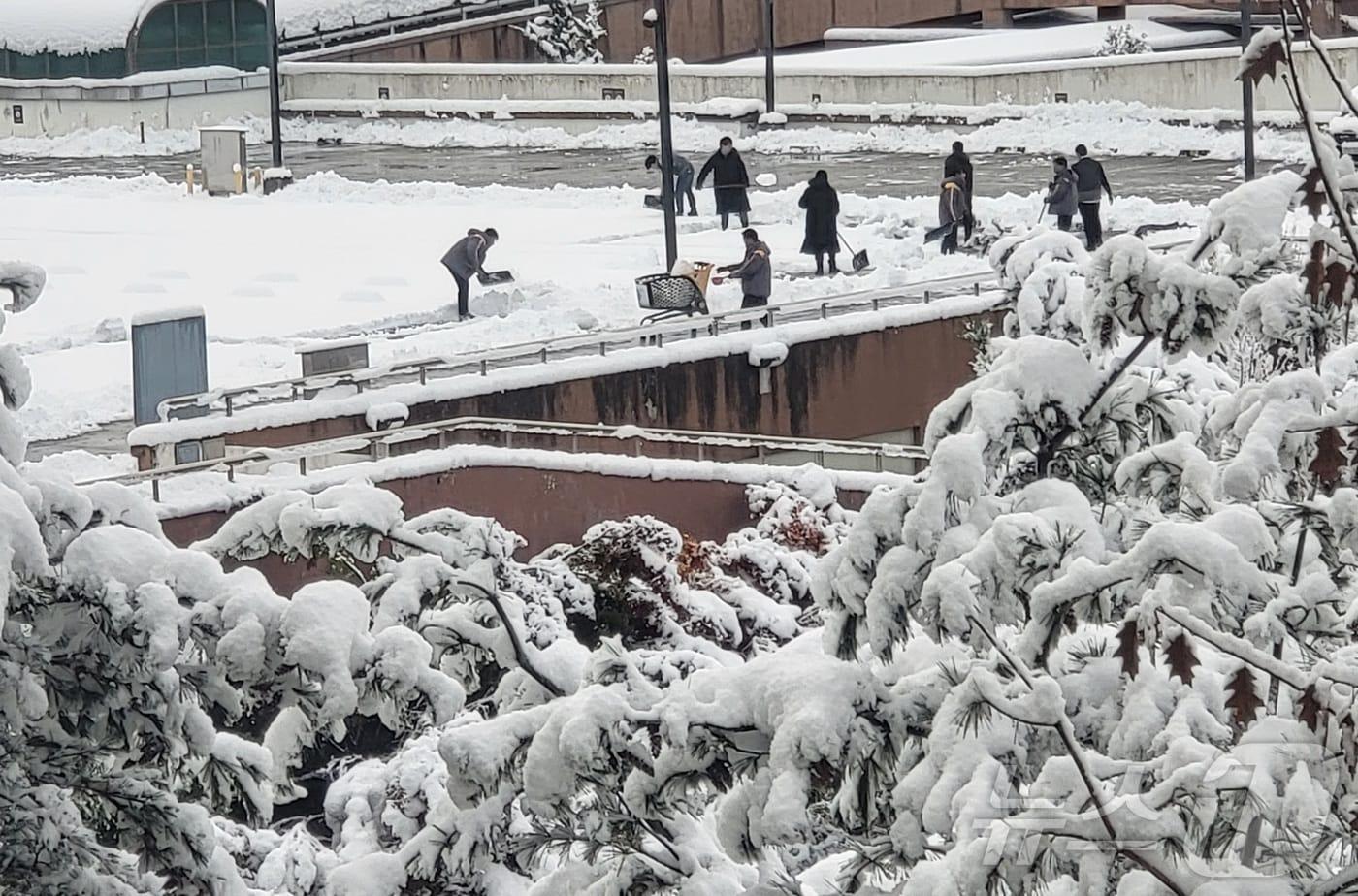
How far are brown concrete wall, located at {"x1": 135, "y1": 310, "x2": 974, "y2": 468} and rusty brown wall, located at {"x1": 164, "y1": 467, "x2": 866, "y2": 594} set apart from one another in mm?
1259

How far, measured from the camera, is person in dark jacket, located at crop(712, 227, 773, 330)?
2152 cm

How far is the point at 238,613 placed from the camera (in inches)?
225

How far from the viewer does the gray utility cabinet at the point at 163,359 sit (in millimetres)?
17609

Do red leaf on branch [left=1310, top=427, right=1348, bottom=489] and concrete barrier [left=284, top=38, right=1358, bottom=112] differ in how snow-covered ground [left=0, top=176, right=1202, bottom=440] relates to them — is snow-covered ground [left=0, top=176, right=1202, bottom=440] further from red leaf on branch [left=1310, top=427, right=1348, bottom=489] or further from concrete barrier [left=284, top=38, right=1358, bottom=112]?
red leaf on branch [left=1310, top=427, right=1348, bottom=489]

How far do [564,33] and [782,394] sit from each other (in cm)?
2725

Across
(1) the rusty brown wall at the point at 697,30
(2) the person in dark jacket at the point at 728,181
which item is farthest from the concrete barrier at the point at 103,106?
(2) the person in dark jacket at the point at 728,181

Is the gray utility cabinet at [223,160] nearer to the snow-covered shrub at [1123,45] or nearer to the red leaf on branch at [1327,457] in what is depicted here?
the snow-covered shrub at [1123,45]

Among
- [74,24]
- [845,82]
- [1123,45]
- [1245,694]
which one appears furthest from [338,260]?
[1245,694]

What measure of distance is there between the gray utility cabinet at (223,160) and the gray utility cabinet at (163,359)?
49.6 feet

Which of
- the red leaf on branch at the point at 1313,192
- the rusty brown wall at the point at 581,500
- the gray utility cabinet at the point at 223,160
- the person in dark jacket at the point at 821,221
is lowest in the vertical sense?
the rusty brown wall at the point at 581,500

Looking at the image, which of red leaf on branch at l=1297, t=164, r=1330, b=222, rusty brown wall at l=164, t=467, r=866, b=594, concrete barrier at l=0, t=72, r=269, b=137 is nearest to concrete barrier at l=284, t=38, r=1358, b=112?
concrete barrier at l=0, t=72, r=269, b=137

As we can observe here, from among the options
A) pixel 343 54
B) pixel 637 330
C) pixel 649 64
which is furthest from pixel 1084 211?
pixel 343 54

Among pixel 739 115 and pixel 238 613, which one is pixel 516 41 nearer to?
pixel 739 115

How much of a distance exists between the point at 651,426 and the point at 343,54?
89.3 feet
